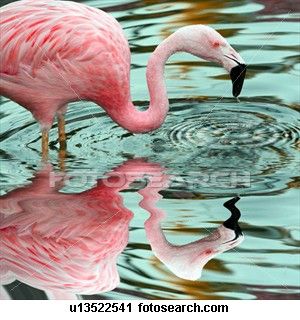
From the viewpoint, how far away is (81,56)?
777 centimetres

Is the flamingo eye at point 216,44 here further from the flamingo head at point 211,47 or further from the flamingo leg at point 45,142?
the flamingo leg at point 45,142

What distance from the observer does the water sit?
255 inches

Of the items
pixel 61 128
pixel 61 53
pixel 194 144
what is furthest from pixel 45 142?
pixel 194 144

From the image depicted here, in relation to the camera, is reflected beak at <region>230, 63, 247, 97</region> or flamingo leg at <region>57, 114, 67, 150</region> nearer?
reflected beak at <region>230, 63, 247, 97</region>

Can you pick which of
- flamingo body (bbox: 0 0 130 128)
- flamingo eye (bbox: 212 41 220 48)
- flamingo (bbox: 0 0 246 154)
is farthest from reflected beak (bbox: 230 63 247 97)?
flamingo body (bbox: 0 0 130 128)

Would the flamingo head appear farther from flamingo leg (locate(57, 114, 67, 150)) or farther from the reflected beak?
flamingo leg (locate(57, 114, 67, 150))

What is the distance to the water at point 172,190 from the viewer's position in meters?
6.47

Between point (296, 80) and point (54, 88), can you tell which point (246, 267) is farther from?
point (296, 80)

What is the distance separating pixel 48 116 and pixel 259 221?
1765mm

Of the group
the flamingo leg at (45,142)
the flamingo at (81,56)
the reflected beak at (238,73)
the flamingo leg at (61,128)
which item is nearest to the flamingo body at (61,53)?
the flamingo at (81,56)

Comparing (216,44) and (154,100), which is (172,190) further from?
(216,44)

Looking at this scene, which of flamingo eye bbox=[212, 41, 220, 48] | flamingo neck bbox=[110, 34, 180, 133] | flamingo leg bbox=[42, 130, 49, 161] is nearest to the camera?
flamingo eye bbox=[212, 41, 220, 48]

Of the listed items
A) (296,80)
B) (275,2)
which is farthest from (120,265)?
(275,2)

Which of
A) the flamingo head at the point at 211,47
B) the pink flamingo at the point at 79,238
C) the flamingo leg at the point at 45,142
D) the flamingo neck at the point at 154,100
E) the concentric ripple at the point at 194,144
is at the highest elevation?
the flamingo head at the point at 211,47
